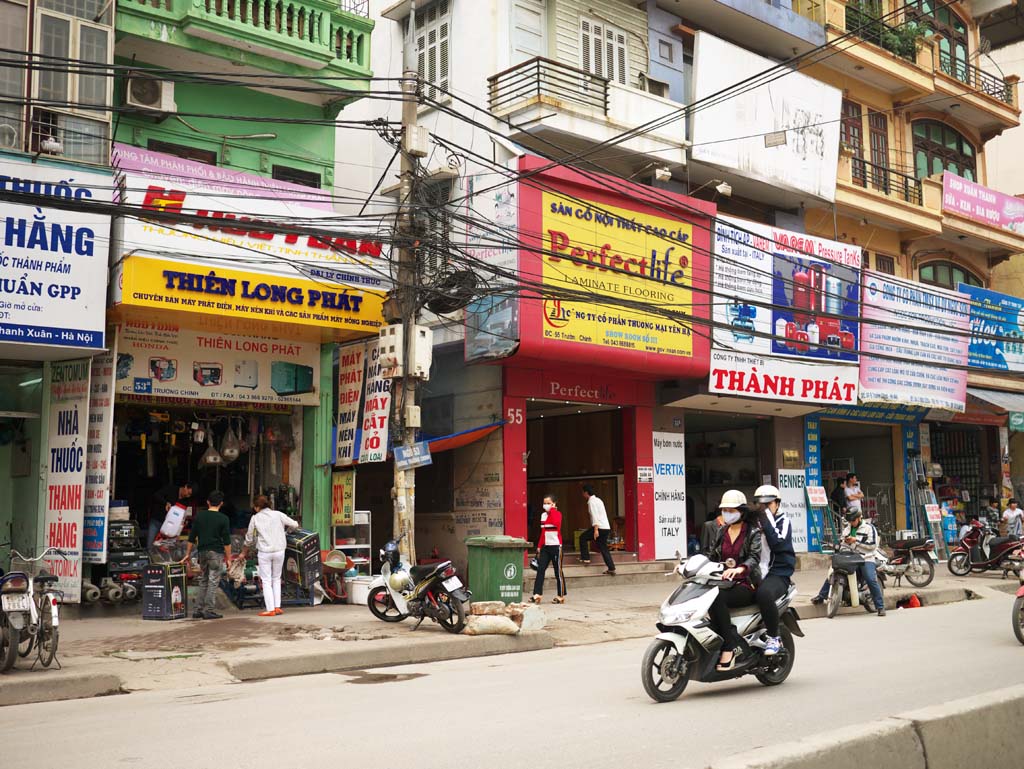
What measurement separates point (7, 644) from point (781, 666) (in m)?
7.18

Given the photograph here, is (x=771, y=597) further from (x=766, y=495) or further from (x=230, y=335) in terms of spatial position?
(x=230, y=335)

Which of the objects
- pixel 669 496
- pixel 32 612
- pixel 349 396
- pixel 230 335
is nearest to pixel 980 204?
pixel 669 496

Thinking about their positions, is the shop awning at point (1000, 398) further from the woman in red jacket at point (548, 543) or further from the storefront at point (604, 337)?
the woman in red jacket at point (548, 543)

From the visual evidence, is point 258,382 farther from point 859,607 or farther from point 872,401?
point 872,401

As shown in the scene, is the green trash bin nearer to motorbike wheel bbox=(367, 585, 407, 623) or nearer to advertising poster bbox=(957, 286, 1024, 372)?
motorbike wheel bbox=(367, 585, 407, 623)

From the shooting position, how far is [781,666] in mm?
8906

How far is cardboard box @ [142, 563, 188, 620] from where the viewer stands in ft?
47.9

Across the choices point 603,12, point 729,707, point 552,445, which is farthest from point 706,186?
point 729,707

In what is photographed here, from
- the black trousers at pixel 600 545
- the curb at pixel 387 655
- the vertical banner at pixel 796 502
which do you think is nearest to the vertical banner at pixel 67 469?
the curb at pixel 387 655

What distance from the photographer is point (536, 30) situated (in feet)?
71.1

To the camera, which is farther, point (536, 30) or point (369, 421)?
point (536, 30)

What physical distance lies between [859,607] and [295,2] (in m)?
13.7

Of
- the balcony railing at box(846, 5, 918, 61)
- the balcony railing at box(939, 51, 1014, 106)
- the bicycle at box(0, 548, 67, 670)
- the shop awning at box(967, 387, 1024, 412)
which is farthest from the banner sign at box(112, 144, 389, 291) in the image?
the balcony railing at box(939, 51, 1014, 106)

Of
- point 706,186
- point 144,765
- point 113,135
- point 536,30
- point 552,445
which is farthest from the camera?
point 552,445
